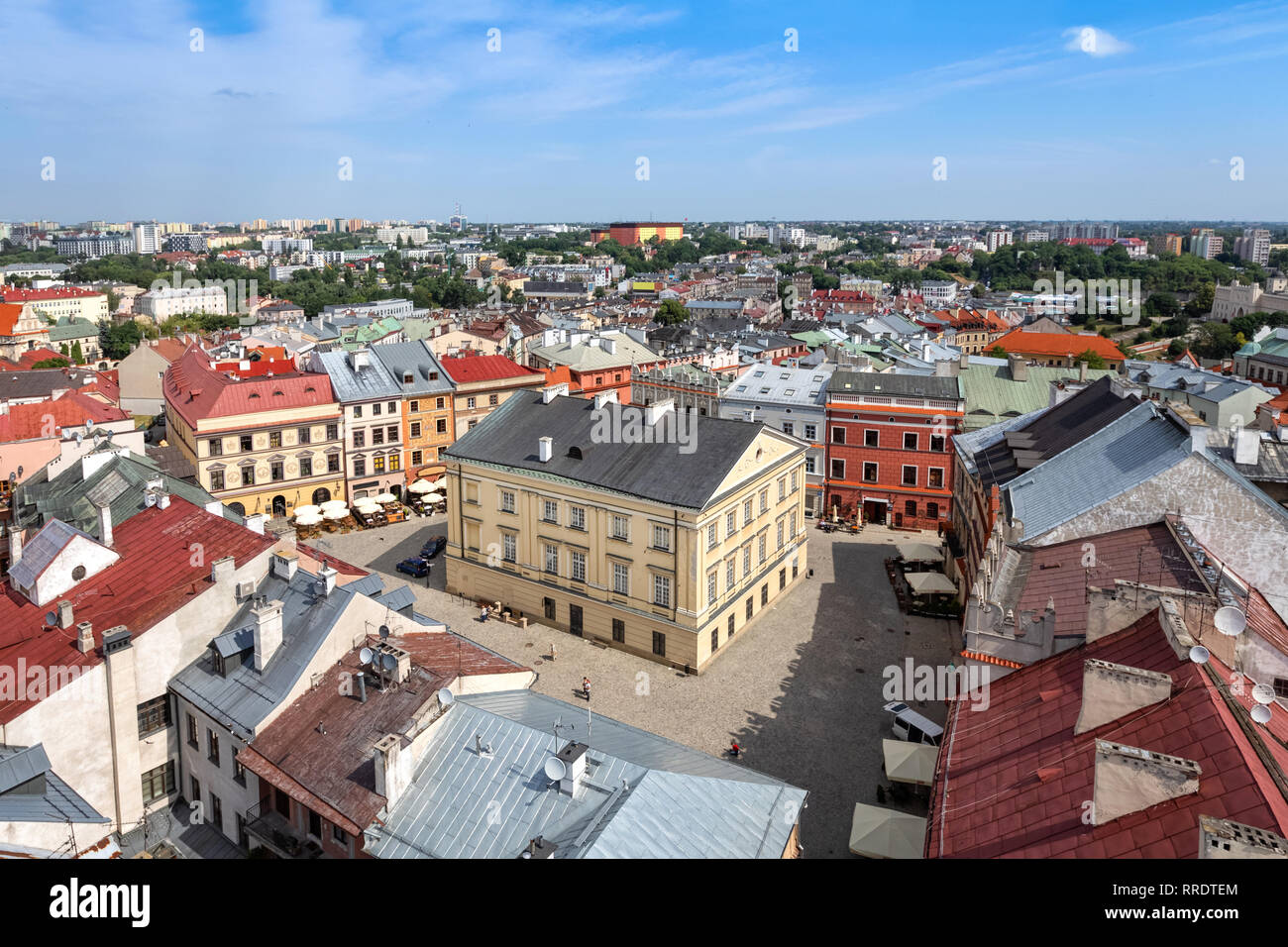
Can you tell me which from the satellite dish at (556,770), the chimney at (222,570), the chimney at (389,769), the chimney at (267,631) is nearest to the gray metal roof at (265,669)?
the chimney at (267,631)

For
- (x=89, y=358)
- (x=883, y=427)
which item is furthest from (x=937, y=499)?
(x=89, y=358)

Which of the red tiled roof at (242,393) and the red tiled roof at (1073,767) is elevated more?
the red tiled roof at (242,393)

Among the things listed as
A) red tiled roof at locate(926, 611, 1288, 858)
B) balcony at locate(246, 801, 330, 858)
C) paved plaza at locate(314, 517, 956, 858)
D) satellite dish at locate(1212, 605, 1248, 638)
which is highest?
satellite dish at locate(1212, 605, 1248, 638)

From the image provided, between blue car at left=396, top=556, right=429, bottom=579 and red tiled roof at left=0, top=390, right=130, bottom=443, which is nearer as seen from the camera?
blue car at left=396, top=556, right=429, bottom=579

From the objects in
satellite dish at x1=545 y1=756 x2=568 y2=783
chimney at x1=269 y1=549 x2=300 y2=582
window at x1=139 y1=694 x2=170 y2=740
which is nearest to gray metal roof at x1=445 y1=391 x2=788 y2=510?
chimney at x1=269 y1=549 x2=300 y2=582

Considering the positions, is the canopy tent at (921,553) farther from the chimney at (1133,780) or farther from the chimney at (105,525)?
the chimney at (105,525)

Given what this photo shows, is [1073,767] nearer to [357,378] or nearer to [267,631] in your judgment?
[267,631]

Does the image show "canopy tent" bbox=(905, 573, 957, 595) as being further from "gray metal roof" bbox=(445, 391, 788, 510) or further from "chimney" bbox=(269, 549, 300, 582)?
"chimney" bbox=(269, 549, 300, 582)
